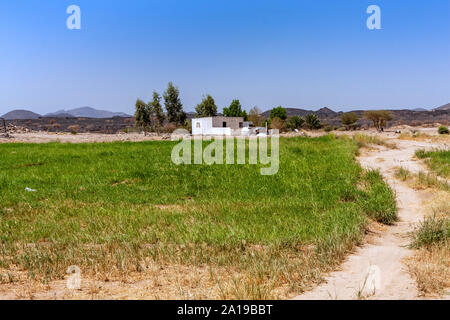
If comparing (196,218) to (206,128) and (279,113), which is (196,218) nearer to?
(206,128)

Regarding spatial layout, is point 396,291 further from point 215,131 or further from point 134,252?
point 215,131

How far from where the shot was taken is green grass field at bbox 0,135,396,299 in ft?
18.1

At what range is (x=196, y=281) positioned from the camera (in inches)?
191

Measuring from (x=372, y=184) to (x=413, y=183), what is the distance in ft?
4.72

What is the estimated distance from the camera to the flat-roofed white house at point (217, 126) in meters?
51.1

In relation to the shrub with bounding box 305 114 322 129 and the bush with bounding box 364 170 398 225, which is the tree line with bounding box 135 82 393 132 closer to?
the shrub with bounding box 305 114 322 129

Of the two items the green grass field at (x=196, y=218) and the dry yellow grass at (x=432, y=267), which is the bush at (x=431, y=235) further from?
the green grass field at (x=196, y=218)

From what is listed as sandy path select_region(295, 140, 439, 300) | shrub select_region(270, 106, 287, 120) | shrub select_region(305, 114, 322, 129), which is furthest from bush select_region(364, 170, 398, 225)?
shrub select_region(270, 106, 287, 120)

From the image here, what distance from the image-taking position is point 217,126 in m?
53.0

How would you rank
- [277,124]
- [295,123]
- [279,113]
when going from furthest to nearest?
[279,113] → [295,123] → [277,124]

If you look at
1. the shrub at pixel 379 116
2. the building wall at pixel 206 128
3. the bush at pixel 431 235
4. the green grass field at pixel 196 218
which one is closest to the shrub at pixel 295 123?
the shrub at pixel 379 116

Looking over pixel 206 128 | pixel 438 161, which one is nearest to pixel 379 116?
pixel 206 128

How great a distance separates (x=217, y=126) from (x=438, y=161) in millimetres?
38769
